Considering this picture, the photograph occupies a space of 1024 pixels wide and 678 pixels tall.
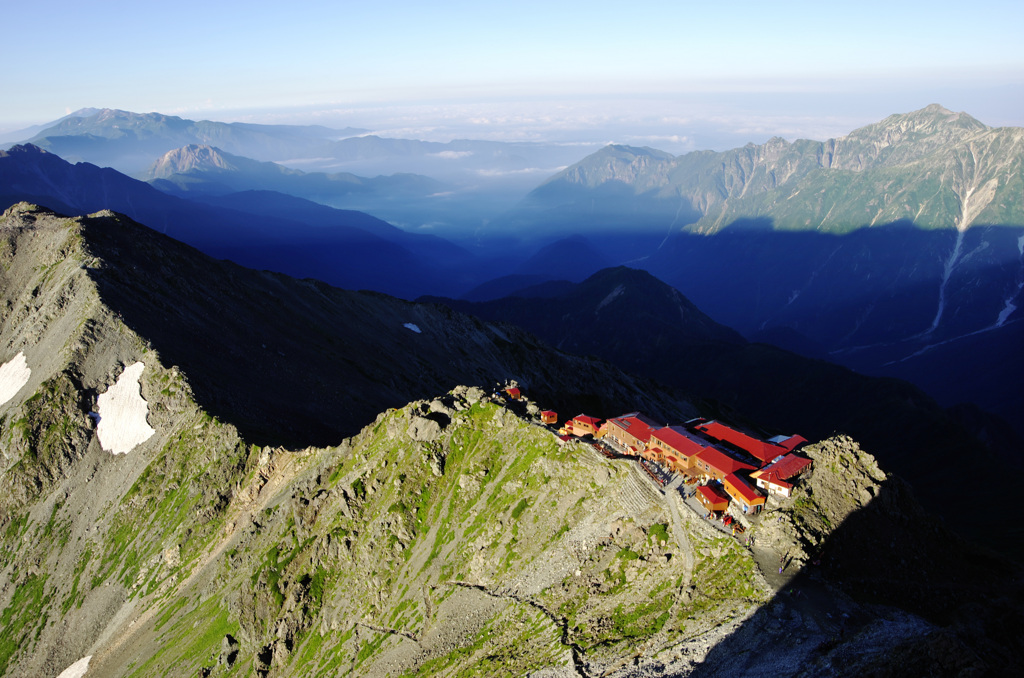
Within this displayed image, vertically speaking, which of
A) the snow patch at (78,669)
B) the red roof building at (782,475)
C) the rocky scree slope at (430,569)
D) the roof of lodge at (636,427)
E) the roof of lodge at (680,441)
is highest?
the red roof building at (782,475)

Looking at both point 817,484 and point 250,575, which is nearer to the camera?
point 817,484

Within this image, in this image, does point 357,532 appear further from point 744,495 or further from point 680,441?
point 744,495

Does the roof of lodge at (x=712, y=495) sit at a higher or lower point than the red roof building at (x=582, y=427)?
higher

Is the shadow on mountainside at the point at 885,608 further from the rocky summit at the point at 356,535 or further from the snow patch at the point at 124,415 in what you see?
the snow patch at the point at 124,415

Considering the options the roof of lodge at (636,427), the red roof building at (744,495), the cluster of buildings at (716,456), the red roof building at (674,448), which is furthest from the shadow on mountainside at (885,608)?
the roof of lodge at (636,427)

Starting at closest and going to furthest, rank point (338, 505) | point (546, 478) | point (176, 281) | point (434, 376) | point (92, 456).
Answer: point (546, 478)
point (338, 505)
point (92, 456)
point (176, 281)
point (434, 376)

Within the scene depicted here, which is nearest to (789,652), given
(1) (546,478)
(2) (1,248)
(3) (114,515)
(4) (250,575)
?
(1) (546,478)

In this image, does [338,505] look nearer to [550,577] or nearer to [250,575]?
[250,575]
